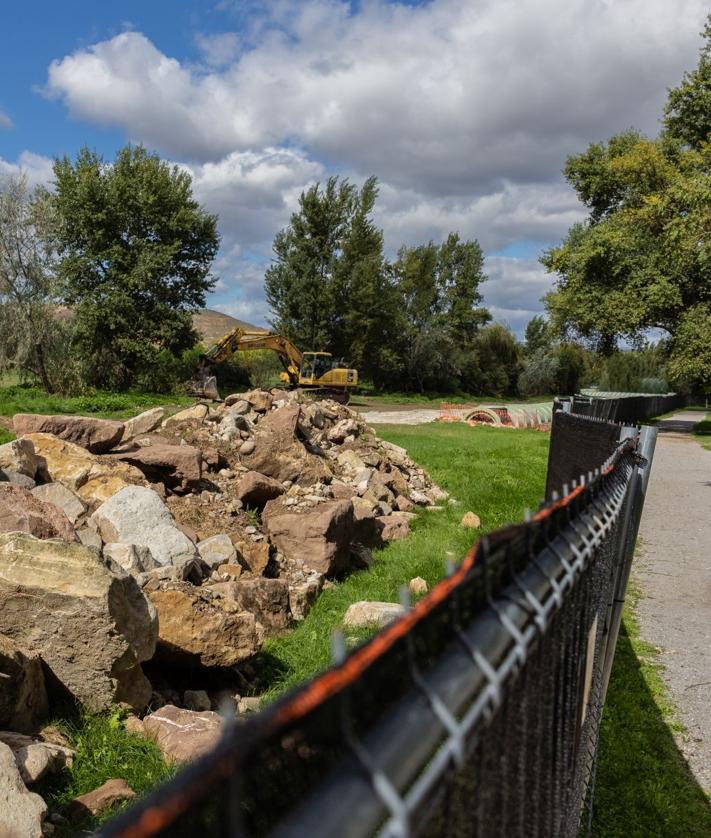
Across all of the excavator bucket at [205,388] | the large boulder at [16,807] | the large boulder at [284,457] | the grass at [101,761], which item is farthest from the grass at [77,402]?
the large boulder at [16,807]

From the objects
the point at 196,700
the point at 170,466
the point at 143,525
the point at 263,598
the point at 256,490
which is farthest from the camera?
the point at 256,490

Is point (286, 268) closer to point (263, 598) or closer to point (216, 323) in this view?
point (263, 598)

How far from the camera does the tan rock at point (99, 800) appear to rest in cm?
396

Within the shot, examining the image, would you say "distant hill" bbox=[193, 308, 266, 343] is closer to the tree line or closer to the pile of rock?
the tree line

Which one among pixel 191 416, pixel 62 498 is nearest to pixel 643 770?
pixel 62 498

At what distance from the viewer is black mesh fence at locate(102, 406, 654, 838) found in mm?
799

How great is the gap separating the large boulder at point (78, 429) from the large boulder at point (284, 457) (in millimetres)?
2104

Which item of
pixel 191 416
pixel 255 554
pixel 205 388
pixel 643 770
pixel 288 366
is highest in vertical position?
pixel 288 366

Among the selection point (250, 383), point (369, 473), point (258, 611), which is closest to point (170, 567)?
point (258, 611)

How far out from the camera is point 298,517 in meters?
9.33

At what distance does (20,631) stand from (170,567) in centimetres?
196

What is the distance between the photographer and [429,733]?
1.01 metres

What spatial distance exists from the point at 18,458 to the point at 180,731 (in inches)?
174

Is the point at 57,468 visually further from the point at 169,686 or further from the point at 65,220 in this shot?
the point at 65,220
